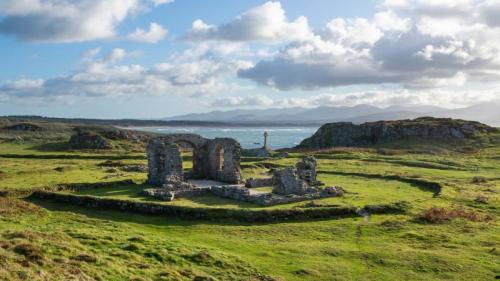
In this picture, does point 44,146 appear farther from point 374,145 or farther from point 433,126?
point 433,126

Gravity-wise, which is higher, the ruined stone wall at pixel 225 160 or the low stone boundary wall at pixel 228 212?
the ruined stone wall at pixel 225 160

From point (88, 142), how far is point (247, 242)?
69.0 meters

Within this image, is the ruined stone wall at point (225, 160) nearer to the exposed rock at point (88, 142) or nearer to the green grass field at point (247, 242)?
the green grass field at point (247, 242)

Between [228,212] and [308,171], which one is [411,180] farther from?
[228,212]

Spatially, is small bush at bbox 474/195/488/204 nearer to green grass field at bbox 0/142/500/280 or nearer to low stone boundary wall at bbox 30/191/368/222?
green grass field at bbox 0/142/500/280

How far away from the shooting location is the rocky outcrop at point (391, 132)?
97.8 m

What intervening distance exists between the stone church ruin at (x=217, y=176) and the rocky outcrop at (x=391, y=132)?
59.8 meters

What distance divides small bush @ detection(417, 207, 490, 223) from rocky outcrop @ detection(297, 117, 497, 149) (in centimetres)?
6722

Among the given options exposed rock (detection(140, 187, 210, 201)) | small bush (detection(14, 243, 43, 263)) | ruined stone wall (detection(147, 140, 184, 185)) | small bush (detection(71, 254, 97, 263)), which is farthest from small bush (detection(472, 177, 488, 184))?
small bush (detection(14, 243, 43, 263))

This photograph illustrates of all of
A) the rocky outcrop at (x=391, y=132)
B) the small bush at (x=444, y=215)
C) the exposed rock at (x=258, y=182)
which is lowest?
the small bush at (x=444, y=215)

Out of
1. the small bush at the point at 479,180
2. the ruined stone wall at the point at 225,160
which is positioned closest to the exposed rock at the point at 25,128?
the ruined stone wall at the point at 225,160

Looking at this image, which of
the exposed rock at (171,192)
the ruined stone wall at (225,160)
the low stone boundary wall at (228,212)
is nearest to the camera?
the low stone boundary wall at (228,212)

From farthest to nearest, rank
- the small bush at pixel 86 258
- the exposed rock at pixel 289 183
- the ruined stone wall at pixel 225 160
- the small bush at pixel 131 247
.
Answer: the ruined stone wall at pixel 225 160 < the exposed rock at pixel 289 183 < the small bush at pixel 131 247 < the small bush at pixel 86 258

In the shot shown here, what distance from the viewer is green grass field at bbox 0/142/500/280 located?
20.4 metres
